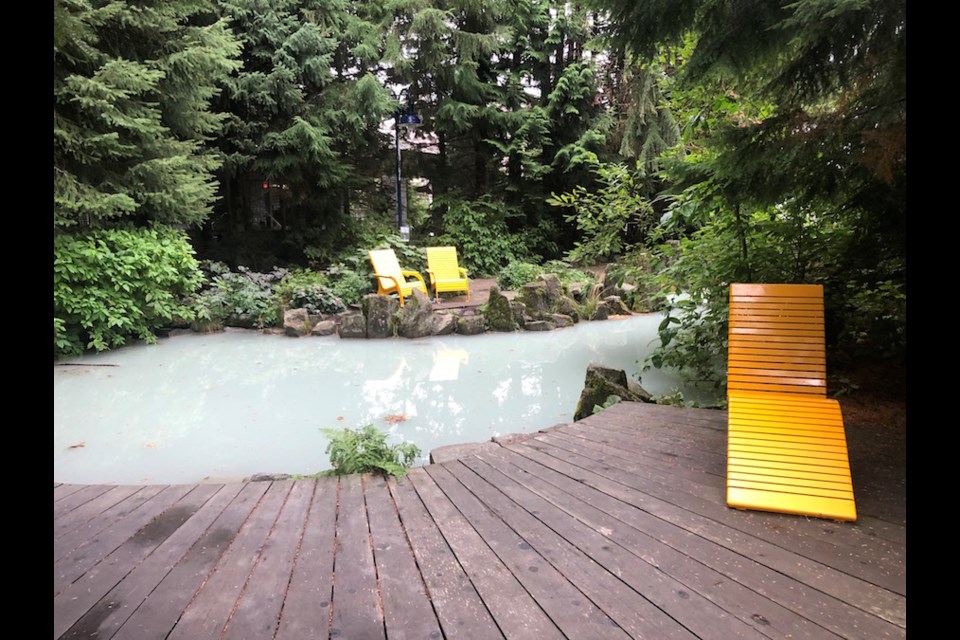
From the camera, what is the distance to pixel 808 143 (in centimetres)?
234

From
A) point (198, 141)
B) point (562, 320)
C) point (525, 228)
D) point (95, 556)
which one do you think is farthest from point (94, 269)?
point (525, 228)

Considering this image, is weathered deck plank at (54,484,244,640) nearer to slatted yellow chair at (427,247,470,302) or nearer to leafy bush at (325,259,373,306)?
leafy bush at (325,259,373,306)

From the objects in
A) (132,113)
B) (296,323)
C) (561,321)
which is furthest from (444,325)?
(132,113)

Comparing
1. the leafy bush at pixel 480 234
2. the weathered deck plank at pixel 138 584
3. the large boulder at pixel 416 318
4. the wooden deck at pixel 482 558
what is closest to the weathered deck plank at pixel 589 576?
the wooden deck at pixel 482 558

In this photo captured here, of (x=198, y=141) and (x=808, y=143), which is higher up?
(x=198, y=141)

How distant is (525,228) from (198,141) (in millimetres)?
7726

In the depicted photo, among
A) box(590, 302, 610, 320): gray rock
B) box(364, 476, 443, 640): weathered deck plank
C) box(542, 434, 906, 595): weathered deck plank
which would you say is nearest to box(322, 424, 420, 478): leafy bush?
box(364, 476, 443, 640): weathered deck plank

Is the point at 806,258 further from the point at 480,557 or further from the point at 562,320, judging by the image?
the point at 562,320

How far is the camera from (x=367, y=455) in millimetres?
2641

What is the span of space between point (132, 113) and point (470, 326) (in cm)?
516

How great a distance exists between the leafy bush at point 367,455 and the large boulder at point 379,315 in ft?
15.6

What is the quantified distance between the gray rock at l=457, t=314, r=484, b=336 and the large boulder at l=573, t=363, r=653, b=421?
3783mm

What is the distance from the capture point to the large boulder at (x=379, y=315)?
24.8 ft

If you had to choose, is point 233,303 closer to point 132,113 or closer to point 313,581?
point 132,113
